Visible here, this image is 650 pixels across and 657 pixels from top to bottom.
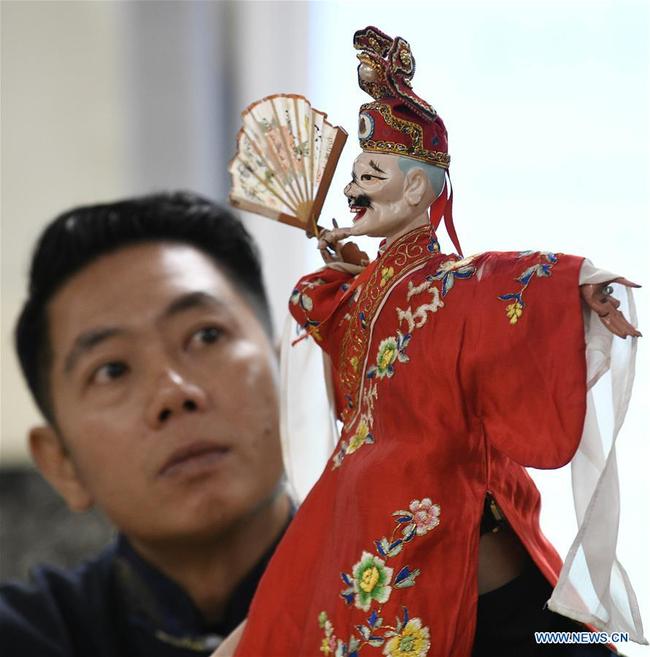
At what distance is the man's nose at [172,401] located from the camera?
35.4 inches

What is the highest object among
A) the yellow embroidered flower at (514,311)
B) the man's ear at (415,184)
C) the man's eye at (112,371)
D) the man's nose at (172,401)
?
the man's ear at (415,184)

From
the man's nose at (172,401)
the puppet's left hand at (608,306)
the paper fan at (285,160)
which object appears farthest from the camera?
the man's nose at (172,401)

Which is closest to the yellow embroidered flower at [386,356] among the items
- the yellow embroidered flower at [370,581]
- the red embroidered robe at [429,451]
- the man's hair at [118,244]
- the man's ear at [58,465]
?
the red embroidered robe at [429,451]

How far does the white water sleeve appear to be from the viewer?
0.50m

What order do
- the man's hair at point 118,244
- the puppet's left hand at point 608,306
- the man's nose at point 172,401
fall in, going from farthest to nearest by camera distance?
the man's hair at point 118,244
the man's nose at point 172,401
the puppet's left hand at point 608,306

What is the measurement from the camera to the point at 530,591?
1.81 feet

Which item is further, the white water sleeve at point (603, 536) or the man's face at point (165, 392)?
the man's face at point (165, 392)

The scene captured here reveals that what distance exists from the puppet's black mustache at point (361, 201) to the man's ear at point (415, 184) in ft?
0.08

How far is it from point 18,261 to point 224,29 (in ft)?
2.03

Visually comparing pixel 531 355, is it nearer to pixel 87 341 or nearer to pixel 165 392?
pixel 165 392

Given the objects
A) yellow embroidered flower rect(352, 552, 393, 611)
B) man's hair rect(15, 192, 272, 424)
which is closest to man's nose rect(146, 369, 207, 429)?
man's hair rect(15, 192, 272, 424)

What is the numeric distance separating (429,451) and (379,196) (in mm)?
148

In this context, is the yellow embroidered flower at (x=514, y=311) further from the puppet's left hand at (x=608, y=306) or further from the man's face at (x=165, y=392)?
the man's face at (x=165, y=392)

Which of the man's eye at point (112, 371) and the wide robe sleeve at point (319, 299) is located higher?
the wide robe sleeve at point (319, 299)
